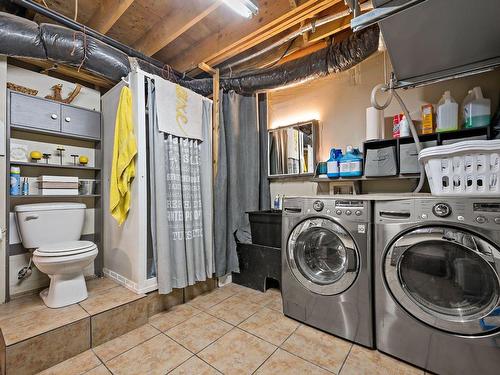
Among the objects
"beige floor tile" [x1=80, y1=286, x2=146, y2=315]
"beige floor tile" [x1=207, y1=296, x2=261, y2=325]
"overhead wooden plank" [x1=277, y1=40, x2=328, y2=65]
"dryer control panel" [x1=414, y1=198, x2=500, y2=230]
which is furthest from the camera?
"overhead wooden plank" [x1=277, y1=40, x2=328, y2=65]

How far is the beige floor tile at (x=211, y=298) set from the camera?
6.53 feet

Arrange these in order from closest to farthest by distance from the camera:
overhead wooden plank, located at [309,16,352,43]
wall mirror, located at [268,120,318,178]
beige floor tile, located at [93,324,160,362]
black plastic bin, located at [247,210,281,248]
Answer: beige floor tile, located at [93,324,160,362] → overhead wooden plank, located at [309,16,352,43] → black plastic bin, located at [247,210,281,248] → wall mirror, located at [268,120,318,178]

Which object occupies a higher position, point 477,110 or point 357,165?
point 477,110

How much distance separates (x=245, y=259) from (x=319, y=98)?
190 centimetres

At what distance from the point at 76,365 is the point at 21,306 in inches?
27.2

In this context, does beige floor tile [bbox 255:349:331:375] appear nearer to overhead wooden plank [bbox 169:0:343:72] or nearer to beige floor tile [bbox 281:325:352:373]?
beige floor tile [bbox 281:325:352:373]

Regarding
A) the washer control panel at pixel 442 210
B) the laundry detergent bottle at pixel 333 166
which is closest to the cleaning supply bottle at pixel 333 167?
the laundry detergent bottle at pixel 333 166

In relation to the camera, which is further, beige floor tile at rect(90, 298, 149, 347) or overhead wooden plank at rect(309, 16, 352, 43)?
overhead wooden plank at rect(309, 16, 352, 43)

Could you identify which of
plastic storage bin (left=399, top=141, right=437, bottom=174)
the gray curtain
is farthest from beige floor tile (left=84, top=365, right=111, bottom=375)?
plastic storage bin (left=399, top=141, right=437, bottom=174)

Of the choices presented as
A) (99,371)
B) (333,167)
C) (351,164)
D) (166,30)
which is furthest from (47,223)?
(351,164)

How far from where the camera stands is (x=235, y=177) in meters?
2.43

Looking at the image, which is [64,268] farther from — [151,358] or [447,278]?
[447,278]

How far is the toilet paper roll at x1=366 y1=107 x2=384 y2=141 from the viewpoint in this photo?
195 cm

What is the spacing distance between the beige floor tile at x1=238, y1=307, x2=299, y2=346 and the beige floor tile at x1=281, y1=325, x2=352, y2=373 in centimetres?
5
